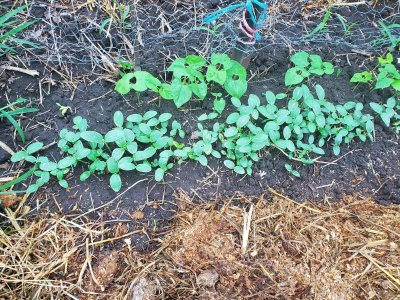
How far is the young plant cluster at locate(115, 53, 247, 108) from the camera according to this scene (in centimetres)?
169

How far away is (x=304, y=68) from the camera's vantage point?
1862 mm

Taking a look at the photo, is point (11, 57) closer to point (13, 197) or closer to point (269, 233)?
Result: point (13, 197)

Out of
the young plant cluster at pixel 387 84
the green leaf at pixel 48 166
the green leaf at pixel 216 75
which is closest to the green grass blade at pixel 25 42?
the green leaf at pixel 48 166

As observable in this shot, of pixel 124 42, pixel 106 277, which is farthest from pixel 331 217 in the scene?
pixel 124 42

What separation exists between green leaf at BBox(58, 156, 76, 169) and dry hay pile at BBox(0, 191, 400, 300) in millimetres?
212

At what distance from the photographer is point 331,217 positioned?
5.28ft

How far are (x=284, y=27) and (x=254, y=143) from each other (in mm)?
755

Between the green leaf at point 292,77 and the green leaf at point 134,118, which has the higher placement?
the green leaf at point 292,77

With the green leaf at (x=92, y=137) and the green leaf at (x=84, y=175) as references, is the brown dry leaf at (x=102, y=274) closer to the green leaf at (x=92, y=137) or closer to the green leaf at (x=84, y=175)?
the green leaf at (x=84, y=175)

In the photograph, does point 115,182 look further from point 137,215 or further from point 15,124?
point 15,124

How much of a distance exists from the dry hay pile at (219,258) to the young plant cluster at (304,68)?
0.59 meters

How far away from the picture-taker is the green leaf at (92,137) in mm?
1593

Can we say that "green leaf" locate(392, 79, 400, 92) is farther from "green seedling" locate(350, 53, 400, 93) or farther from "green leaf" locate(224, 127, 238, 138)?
"green leaf" locate(224, 127, 238, 138)

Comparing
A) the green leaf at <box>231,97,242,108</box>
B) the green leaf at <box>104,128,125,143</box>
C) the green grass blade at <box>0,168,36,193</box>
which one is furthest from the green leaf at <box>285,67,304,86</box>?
the green grass blade at <box>0,168,36,193</box>
